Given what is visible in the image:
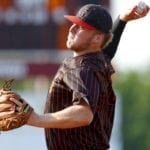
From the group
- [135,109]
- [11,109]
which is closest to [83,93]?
[11,109]

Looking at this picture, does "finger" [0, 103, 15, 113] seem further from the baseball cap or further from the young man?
the baseball cap

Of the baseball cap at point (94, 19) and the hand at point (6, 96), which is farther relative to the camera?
the baseball cap at point (94, 19)

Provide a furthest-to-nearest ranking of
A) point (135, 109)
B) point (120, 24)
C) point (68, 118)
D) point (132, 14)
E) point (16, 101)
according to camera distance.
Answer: point (135, 109), point (120, 24), point (132, 14), point (16, 101), point (68, 118)

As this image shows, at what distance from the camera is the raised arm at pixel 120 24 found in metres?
6.70

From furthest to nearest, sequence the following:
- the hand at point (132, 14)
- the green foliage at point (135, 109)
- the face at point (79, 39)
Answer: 1. the green foliage at point (135, 109)
2. the hand at point (132, 14)
3. the face at point (79, 39)

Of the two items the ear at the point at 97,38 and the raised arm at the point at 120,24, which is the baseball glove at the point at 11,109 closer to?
the ear at the point at 97,38

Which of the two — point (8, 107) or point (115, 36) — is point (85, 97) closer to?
point (8, 107)

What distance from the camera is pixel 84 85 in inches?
225

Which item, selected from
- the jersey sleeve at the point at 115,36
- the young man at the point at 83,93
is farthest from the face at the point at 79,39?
the jersey sleeve at the point at 115,36

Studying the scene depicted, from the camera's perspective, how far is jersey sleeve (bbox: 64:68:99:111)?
18.7 ft

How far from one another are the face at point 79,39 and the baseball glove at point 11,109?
1.36 ft

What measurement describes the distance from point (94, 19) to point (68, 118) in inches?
25.4

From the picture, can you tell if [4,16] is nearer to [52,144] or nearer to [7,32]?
[7,32]

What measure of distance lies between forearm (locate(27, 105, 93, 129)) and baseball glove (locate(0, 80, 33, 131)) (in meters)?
0.13
